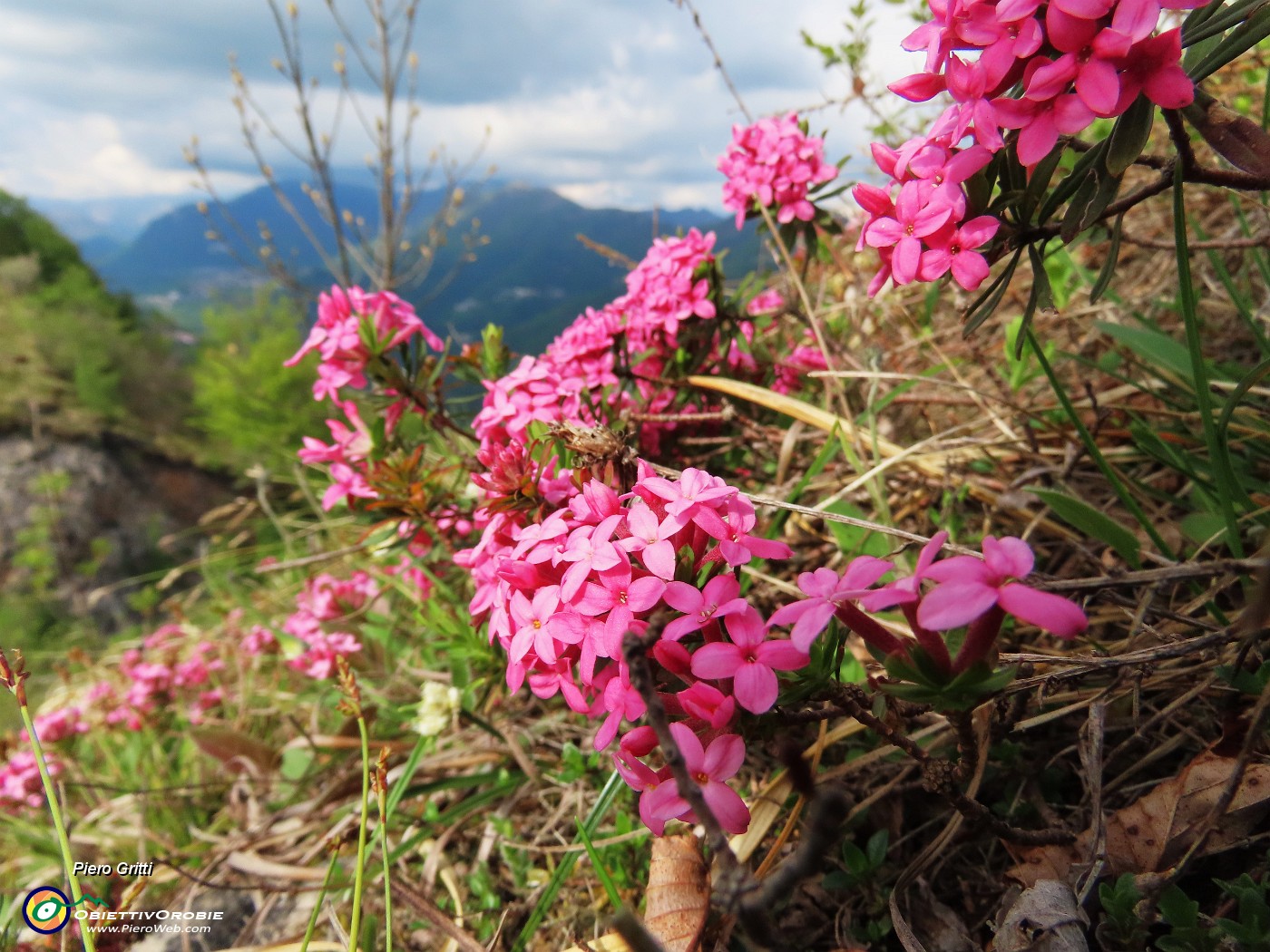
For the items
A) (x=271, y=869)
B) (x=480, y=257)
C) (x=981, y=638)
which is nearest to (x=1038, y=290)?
(x=981, y=638)

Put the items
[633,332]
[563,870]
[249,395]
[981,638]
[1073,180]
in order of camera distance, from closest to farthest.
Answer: [981,638] → [1073,180] → [563,870] → [633,332] → [249,395]

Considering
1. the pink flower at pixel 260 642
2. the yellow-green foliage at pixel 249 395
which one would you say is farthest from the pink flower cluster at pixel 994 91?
the yellow-green foliage at pixel 249 395

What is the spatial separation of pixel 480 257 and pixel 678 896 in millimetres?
8817

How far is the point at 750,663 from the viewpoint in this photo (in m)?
0.75

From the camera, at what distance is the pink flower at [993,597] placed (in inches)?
23.7

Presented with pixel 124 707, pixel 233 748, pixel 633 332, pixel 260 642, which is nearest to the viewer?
pixel 633 332

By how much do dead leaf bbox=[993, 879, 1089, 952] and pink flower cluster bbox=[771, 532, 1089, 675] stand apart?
17.8 inches

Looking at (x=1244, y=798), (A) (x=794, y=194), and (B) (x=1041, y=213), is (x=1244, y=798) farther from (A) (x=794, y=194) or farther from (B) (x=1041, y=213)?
(A) (x=794, y=194)

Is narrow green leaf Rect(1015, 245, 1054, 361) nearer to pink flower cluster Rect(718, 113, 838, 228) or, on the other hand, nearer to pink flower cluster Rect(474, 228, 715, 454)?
pink flower cluster Rect(474, 228, 715, 454)

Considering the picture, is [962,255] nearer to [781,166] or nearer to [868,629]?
[868,629]

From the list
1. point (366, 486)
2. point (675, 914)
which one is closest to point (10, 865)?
point (366, 486)

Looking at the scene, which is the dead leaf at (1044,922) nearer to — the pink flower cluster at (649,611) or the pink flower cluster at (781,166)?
the pink flower cluster at (649,611)

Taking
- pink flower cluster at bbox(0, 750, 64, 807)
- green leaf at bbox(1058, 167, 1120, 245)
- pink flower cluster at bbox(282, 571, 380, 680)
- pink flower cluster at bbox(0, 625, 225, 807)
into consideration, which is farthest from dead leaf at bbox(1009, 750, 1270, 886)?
pink flower cluster at bbox(0, 750, 64, 807)

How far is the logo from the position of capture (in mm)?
1678
